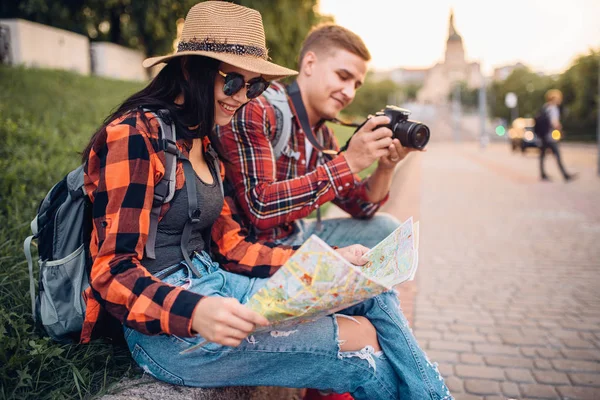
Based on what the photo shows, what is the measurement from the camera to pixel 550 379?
2914 mm

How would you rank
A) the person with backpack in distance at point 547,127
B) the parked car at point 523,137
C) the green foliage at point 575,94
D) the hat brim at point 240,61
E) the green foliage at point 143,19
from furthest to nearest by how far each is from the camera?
1. the green foliage at point 575,94
2. the parked car at point 523,137
3. the green foliage at point 143,19
4. the person with backpack in distance at point 547,127
5. the hat brim at point 240,61

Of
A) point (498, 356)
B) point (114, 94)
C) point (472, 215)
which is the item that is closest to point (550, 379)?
point (498, 356)

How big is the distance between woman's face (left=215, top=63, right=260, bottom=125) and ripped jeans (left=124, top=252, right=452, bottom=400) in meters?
0.56

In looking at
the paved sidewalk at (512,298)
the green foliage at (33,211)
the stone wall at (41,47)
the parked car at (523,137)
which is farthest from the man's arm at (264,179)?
the parked car at (523,137)

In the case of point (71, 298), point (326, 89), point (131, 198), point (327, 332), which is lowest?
point (327, 332)

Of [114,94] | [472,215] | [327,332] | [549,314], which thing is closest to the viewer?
[327,332]

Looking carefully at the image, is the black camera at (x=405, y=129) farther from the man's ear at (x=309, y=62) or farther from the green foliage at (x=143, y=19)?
the green foliage at (x=143, y=19)

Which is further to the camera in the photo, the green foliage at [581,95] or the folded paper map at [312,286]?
Answer: the green foliage at [581,95]

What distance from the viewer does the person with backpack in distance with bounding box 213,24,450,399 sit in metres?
2.03

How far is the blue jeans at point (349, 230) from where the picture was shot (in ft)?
9.75

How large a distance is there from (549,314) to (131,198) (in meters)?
3.46

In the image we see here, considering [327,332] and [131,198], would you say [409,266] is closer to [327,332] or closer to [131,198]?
[327,332]

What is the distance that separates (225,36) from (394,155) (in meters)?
1.12

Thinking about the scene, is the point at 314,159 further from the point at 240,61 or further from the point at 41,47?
the point at 41,47
